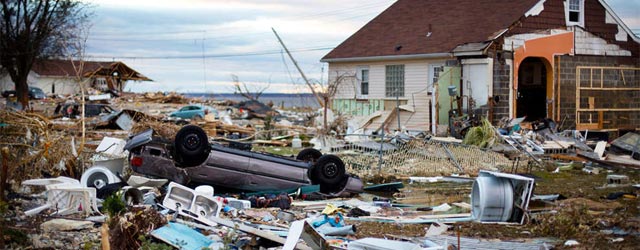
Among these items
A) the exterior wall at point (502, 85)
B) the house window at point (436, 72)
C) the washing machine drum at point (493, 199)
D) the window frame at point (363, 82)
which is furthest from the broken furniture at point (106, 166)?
the window frame at point (363, 82)

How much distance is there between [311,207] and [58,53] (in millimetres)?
42059

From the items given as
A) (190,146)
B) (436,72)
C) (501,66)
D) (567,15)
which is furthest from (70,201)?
(567,15)

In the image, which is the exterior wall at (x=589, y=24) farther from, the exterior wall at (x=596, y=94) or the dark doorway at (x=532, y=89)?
Answer: the dark doorway at (x=532, y=89)

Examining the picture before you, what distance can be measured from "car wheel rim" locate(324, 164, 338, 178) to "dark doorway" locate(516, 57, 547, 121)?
17648 millimetres

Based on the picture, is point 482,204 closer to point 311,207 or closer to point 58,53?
point 311,207

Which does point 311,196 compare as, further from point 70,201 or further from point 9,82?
point 9,82

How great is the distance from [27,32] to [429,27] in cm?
2783

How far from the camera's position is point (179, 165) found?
567 inches

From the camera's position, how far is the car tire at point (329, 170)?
15.0m

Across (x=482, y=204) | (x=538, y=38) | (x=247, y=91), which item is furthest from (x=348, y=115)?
(x=482, y=204)

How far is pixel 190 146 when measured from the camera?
14.3 m

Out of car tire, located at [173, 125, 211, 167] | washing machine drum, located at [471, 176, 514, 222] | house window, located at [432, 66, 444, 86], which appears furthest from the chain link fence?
house window, located at [432, 66, 444, 86]

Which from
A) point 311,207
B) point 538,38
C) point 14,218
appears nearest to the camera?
point 14,218

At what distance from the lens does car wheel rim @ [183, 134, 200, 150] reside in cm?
1431
